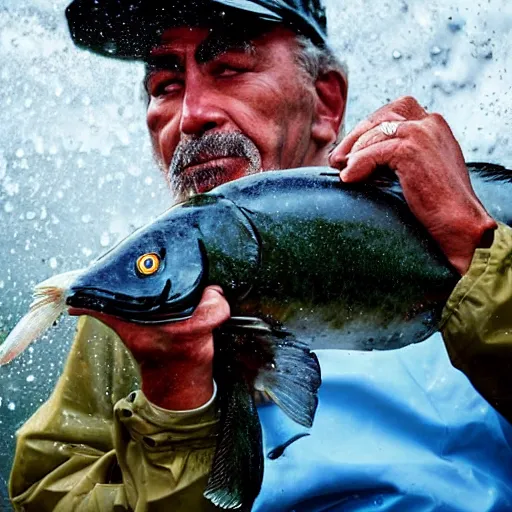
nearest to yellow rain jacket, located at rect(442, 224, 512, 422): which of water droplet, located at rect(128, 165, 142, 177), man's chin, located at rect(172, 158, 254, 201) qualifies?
man's chin, located at rect(172, 158, 254, 201)

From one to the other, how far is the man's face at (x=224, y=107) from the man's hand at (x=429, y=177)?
670 mm

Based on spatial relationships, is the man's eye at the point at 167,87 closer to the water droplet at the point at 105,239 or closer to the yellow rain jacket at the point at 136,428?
the yellow rain jacket at the point at 136,428

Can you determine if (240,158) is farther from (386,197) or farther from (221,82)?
(386,197)

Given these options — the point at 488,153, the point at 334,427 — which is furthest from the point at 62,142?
the point at 334,427

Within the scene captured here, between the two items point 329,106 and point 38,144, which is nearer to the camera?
point 329,106

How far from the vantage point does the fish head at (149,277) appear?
1482 millimetres

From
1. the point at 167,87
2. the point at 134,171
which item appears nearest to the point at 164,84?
the point at 167,87

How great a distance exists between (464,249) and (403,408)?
45 centimetres

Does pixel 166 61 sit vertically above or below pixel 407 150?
below

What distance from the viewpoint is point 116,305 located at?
1486mm

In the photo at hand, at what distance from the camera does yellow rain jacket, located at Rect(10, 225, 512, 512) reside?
1.74m

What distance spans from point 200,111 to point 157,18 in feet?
1.12

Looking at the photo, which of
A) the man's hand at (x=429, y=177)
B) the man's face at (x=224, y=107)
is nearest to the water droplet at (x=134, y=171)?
the man's face at (x=224, y=107)

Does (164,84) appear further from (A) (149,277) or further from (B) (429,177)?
(A) (149,277)
